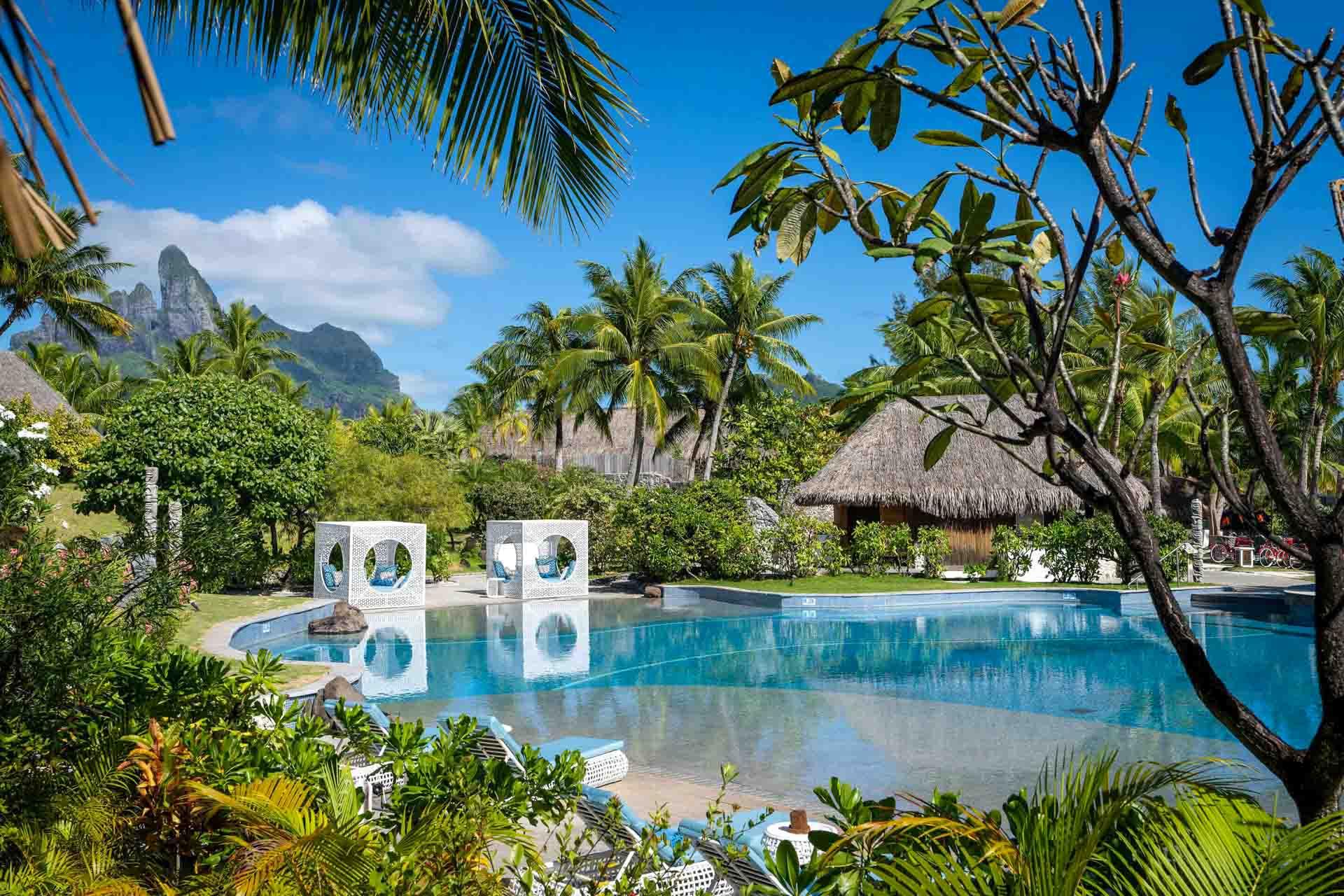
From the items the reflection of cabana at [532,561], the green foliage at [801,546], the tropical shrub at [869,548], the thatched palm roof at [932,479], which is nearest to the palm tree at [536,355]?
the thatched palm roof at [932,479]

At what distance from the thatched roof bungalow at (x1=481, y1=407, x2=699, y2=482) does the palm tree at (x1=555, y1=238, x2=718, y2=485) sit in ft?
31.9

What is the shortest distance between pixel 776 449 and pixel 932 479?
12.3 ft

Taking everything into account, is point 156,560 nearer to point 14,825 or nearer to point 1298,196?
point 14,825

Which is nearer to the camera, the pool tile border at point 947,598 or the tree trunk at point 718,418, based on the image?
the pool tile border at point 947,598

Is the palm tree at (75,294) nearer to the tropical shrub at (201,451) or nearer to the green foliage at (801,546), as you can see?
the tropical shrub at (201,451)

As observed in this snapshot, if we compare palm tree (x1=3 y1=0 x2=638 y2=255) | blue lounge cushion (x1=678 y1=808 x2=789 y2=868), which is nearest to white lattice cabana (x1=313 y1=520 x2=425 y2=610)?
blue lounge cushion (x1=678 y1=808 x2=789 y2=868)

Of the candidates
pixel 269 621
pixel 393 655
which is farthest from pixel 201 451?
pixel 393 655

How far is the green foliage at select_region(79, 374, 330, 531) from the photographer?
49.1ft

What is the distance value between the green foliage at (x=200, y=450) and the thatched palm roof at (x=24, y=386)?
479 inches

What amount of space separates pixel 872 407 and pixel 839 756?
5.93 meters

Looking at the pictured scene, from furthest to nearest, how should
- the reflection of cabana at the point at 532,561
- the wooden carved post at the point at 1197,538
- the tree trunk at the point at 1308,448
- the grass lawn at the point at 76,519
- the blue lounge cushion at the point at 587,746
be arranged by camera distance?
1. the grass lawn at the point at 76,519
2. the wooden carved post at the point at 1197,538
3. the reflection of cabana at the point at 532,561
4. the blue lounge cushion at the point at 587,746
5. the tree trunk at the point at 1308,448

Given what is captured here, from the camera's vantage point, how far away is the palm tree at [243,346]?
32438mm

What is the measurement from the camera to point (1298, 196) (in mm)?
3740

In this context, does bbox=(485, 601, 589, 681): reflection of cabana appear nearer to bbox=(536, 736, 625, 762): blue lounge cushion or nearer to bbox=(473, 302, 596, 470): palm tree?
bbox=(536, 736, 625, 762): blue lounge cushion
